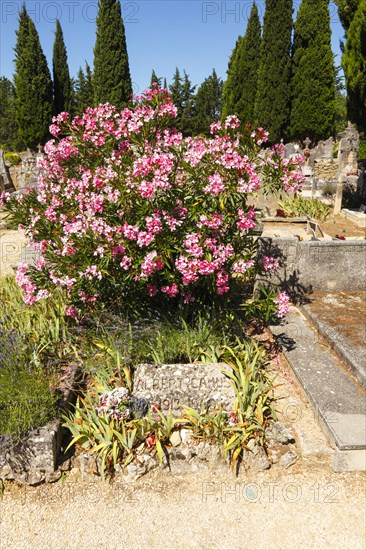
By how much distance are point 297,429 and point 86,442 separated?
2.06m

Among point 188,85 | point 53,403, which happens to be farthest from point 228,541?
point 188,85

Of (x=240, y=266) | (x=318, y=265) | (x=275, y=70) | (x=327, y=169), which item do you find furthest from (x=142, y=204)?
(x=275, y=70)

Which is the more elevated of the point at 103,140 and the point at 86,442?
the point at 103,140

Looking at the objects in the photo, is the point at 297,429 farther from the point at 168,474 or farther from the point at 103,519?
the point at 103,519

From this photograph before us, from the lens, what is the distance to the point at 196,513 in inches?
128

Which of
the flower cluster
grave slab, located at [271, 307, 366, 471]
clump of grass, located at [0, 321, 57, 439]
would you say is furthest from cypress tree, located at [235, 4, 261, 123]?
the flower cluster

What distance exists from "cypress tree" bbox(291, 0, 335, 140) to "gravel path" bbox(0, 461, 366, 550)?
23440 millimetres

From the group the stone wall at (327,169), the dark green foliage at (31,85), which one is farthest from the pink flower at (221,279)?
the dark green foliage at (31,85)

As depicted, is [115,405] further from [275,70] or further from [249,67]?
[249,67]

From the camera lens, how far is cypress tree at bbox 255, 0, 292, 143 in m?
22.3

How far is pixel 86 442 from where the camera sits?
3.72 meters

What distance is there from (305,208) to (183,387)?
29.8ft

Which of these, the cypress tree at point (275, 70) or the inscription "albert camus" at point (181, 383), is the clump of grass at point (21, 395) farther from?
the cypress tree at point (275, 70)

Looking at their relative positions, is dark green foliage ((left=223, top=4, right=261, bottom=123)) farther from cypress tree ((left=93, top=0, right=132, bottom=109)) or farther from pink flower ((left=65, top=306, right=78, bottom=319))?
pink flower ((left=65, top=306, right=78, bottom=319))
